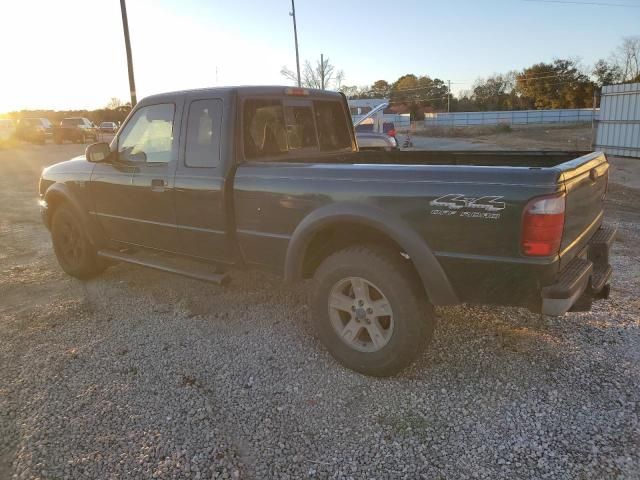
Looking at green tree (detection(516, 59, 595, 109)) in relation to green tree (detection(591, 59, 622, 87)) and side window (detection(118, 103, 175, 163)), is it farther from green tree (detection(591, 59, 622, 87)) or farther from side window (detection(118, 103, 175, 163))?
side window (detection(118, 103, 175, 163))

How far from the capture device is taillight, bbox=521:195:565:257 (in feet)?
8.66

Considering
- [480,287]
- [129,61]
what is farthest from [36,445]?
[129,61]

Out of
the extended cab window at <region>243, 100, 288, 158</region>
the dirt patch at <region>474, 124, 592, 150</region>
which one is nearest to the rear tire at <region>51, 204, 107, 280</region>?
the extended cab window at <region>243, 100, 288, 158</region>

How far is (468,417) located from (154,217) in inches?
121

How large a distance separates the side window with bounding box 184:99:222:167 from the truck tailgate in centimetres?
249

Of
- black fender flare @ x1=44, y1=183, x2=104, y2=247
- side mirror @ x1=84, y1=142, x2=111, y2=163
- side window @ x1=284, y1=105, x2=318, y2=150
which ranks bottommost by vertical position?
black fender flare @ x1=44, y1=183, x2=104, y2=247

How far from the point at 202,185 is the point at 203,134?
446 millimetres

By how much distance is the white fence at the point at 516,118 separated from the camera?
166 ft

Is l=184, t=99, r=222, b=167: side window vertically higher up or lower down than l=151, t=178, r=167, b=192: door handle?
higher up

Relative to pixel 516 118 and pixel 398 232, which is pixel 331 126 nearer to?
pixel 398 232

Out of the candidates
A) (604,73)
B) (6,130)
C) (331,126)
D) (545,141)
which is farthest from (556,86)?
(331,126)

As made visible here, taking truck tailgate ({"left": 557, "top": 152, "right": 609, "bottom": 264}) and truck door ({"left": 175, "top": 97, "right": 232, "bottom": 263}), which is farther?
truck door ({"left": 175, "top": 97, "right": 232, "bottom": 263})

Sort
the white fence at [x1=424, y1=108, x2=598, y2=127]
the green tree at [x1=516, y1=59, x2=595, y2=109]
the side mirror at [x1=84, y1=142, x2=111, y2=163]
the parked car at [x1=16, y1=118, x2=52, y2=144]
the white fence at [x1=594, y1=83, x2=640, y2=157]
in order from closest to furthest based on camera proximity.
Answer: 1. the side mirror at [x1=84, y1=142, x2=111, y2=163]
2. the white fence at [x1=594, y1=83, x2=640, y2=157]
3. the parked car at [x1=16, y1=118, x2=52, y2=144]
4. the white fence at [x1=424, y1=108, x2=598, y2=127]
5. the green tree at [x1=516, y1=59, x2=595, y2=109]

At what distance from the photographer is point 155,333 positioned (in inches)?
167
